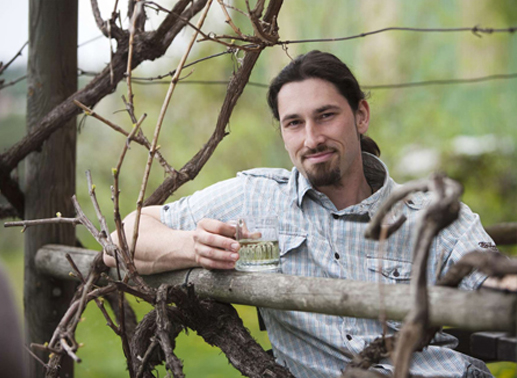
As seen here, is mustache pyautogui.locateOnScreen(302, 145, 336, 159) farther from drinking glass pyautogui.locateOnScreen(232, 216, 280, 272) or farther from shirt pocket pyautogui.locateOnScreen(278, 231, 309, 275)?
drinking glass pyautogui.locateOnScreen(232, 216, 280, 272)

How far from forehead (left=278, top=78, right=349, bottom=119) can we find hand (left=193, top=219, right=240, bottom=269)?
65 cm

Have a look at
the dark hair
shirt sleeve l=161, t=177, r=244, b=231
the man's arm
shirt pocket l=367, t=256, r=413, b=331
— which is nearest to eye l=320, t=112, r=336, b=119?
the dark hair

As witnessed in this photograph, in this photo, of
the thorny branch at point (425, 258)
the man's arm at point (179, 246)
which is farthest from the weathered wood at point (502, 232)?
the thorny branch at point (425, 258)

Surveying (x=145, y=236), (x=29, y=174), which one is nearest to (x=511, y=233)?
(x=145, y=236)

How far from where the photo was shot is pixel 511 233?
3.14m

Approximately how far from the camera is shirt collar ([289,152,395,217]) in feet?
6.38

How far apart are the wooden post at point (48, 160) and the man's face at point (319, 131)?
3.09 feet

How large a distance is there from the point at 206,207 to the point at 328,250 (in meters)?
0.41

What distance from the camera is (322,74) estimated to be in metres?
2.07

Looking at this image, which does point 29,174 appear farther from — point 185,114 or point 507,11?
point 507,11

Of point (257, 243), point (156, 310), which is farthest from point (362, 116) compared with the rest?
point (156, 310)

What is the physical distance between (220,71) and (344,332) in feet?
27.8

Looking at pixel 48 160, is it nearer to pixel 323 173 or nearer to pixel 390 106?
pixel 323 173

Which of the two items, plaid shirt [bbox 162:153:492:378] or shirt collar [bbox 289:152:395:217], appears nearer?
plaid shirt [bbox 162:153:492:378]
